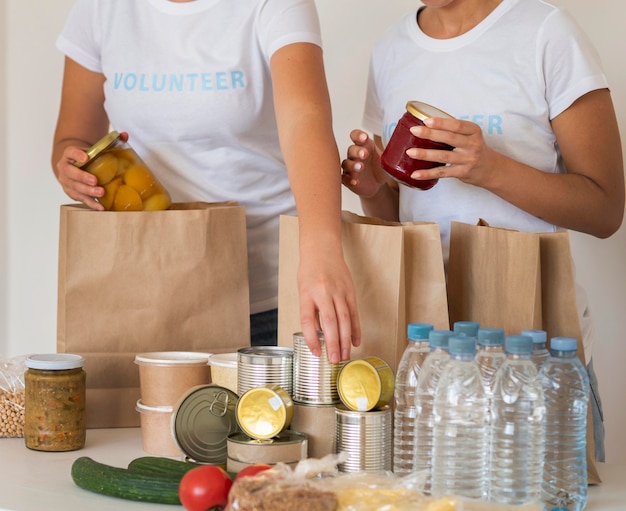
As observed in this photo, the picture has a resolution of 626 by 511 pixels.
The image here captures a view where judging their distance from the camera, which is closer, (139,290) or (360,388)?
(360,388)

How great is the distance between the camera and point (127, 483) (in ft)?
3.33

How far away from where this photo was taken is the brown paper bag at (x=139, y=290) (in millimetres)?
1295

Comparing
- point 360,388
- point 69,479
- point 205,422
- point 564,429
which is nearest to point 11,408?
point 69,479

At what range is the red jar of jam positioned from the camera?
1210 millimetres

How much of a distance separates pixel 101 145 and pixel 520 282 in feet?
2.06

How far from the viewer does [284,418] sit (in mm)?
1035

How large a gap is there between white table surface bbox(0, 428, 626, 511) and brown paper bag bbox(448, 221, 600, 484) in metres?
0.07

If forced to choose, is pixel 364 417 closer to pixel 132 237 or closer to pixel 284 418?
pixel 284 418

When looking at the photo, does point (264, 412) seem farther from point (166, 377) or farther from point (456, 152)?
point (456, 152)

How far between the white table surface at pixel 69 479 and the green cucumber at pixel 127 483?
11 millimetres

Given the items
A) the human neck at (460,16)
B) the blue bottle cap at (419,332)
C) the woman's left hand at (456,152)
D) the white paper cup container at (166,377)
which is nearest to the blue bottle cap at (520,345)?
the blue bottle cap at (419,332)

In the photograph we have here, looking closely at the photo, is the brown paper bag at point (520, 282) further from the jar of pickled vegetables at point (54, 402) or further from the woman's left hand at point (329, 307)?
the jar of pickled vegetables at point (54, 402)

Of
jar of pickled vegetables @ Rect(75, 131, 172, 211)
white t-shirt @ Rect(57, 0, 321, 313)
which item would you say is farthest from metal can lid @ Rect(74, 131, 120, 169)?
white t-shirt @ Rect(57, 0, 321, 313)

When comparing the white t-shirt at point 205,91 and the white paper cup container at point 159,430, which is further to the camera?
the white t-shirt at point 205,91
